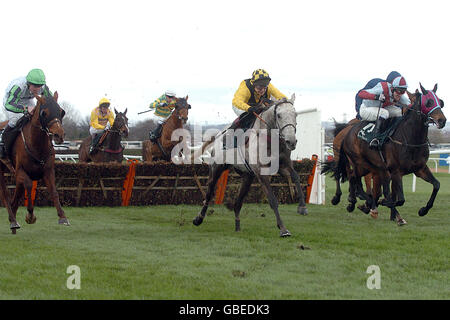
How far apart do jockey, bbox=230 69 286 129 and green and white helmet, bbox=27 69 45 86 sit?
2622 mm

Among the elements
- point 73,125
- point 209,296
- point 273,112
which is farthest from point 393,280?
point 73,125

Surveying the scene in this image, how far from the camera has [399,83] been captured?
983 cm

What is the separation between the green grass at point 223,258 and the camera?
5066 mm

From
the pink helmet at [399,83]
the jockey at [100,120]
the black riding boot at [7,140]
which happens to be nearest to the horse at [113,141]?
the jockey at [100,120]

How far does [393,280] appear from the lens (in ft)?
17.9

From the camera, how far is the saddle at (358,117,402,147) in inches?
387

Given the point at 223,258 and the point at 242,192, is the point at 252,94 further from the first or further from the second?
the point at 223,258

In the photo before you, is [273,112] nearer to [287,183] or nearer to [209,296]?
[209,296]

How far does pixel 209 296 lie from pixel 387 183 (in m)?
5.84

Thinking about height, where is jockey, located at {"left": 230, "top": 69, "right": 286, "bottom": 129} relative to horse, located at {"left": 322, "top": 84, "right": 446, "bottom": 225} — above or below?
above

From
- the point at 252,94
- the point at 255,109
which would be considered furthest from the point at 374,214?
the point at 255,109

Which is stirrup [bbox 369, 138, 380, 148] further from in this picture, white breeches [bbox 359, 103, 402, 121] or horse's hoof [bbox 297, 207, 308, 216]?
horse's hoof [bbox 297, 207, 308, 216]

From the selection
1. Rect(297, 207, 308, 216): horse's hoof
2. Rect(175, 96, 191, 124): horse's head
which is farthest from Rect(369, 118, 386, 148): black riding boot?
Rect(175, 96, 191, 124): horse's head

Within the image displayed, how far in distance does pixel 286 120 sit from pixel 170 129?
20.6ft
